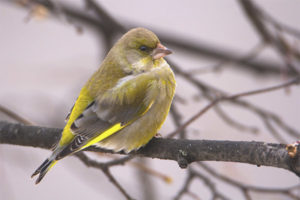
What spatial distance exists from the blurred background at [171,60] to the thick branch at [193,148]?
2.95 ft

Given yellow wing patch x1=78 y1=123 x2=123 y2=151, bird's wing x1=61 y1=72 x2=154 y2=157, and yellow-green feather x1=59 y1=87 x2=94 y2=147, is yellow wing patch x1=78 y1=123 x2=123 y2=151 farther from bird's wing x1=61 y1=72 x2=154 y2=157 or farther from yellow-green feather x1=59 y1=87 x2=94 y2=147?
yellow-green feather x1=59 y1=87 x2=94 y2=147

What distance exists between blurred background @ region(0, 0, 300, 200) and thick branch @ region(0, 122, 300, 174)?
90cm

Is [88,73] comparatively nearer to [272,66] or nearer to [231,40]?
[272,66]

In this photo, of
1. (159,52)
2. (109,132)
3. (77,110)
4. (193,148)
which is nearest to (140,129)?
(109,132)

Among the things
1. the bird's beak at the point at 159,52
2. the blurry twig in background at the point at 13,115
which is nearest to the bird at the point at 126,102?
the bird's beak at the point at 159,52

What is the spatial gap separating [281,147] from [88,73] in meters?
4.26

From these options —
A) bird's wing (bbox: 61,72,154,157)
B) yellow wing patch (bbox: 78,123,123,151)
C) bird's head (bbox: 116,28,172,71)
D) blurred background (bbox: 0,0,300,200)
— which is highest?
bird's head (bbox: 116,28,172,71)

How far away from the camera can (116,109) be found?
3344 mm

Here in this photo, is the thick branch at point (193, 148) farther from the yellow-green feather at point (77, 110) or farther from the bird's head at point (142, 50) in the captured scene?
the bird's head at point (142, 50)

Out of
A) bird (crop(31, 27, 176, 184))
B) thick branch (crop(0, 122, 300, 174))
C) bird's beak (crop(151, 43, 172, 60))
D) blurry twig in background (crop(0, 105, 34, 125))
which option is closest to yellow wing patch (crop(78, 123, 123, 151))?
bird (crop(31, 27, 176, 184))

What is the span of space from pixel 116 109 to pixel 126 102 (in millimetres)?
95

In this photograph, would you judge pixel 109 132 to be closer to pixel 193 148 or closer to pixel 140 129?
pixel 140 129

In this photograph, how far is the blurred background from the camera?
4894 mm

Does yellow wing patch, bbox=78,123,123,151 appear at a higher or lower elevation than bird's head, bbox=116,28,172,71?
lower
